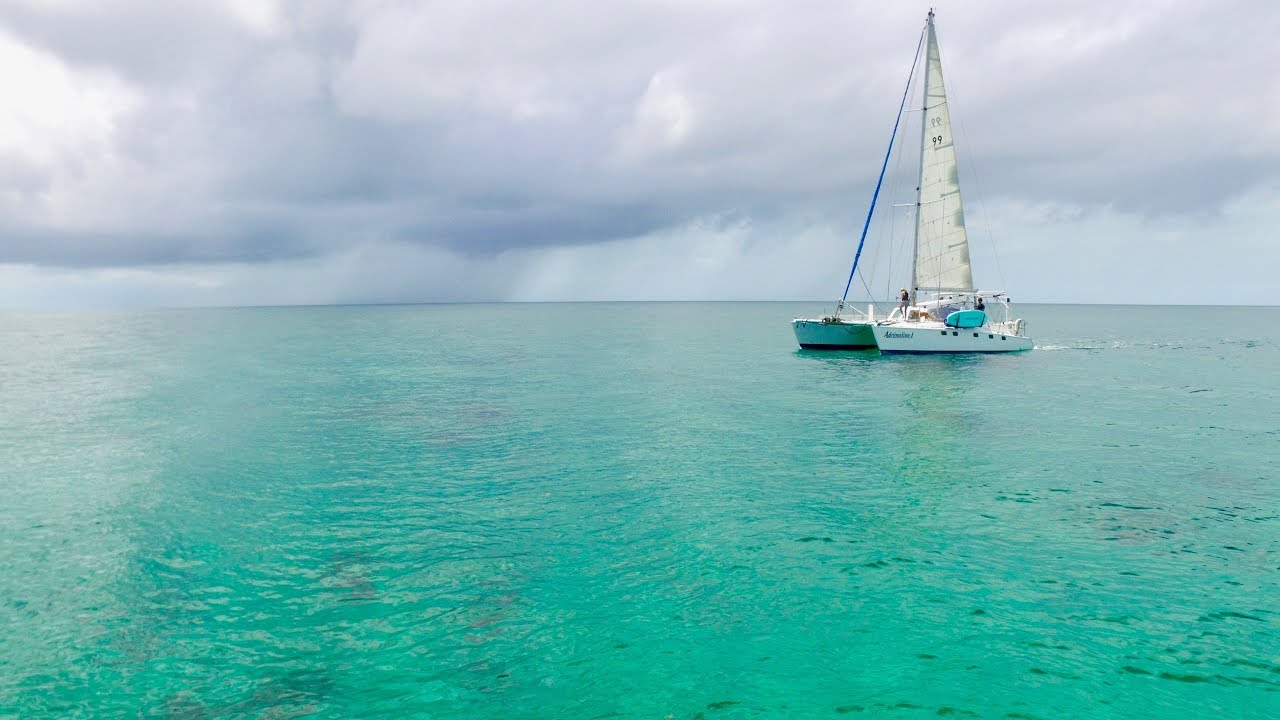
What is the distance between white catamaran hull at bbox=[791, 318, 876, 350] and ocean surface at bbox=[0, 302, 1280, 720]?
3752 cm

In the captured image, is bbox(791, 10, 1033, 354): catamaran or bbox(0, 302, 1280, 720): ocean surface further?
bbox(791, 10, 1033, 354): catamaran

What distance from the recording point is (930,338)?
249ft

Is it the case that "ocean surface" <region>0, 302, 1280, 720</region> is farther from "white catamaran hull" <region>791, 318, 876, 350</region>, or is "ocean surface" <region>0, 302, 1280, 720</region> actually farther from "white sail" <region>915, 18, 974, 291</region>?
"white catamaran hull" <region>791, 318, 876, 350</region>

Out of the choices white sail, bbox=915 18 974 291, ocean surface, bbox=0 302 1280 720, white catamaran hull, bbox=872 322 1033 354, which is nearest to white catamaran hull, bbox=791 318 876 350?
white catamaran hull, bbox=872 322 1033 354

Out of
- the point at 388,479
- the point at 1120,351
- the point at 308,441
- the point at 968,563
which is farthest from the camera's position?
the point at 1120,351

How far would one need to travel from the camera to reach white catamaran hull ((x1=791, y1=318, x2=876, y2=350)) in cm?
8200

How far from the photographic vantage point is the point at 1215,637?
15.4 m

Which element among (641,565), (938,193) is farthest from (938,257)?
(641,565)

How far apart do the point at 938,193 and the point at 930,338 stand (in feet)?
51.5

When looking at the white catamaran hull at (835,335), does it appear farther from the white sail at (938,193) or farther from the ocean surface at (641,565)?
the ocean surface at (641,565)

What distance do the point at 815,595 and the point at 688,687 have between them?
529 centimetres

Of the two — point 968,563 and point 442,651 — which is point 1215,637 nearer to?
point 968,563

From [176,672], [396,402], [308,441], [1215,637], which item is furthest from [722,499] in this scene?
[396,402]

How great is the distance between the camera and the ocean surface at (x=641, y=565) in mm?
13578
